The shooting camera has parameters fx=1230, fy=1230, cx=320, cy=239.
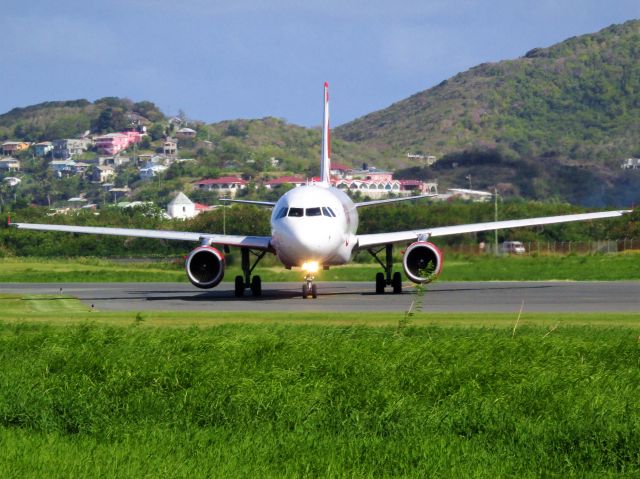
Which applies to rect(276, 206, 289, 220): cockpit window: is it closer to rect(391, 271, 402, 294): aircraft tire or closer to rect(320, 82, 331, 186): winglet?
rect(391, 271, 402, 294): aircraft tire

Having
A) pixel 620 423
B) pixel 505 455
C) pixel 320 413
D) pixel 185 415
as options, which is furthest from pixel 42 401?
pixel 620 423

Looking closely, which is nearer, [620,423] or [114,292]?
[620,423]

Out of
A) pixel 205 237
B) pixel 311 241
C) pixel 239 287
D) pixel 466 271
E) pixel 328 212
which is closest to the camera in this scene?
pixel 311 241

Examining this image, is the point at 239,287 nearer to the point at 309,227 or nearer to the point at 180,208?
the point at 309,227

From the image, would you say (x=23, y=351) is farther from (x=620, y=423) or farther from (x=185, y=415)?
(x=620, y=423)

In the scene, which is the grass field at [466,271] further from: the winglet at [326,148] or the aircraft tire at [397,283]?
the aircraft tire at [397,283]

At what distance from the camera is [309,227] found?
37625 mm

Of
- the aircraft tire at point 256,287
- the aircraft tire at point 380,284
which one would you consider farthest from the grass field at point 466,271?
the aircraft tire at point 380,284

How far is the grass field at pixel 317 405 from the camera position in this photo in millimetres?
12273

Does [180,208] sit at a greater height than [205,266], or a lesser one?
greater

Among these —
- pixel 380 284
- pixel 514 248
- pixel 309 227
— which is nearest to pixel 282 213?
pixel 309 227

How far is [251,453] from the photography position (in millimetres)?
12594

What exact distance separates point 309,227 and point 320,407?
2313 cm

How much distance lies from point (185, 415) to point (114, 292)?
30343 mm
